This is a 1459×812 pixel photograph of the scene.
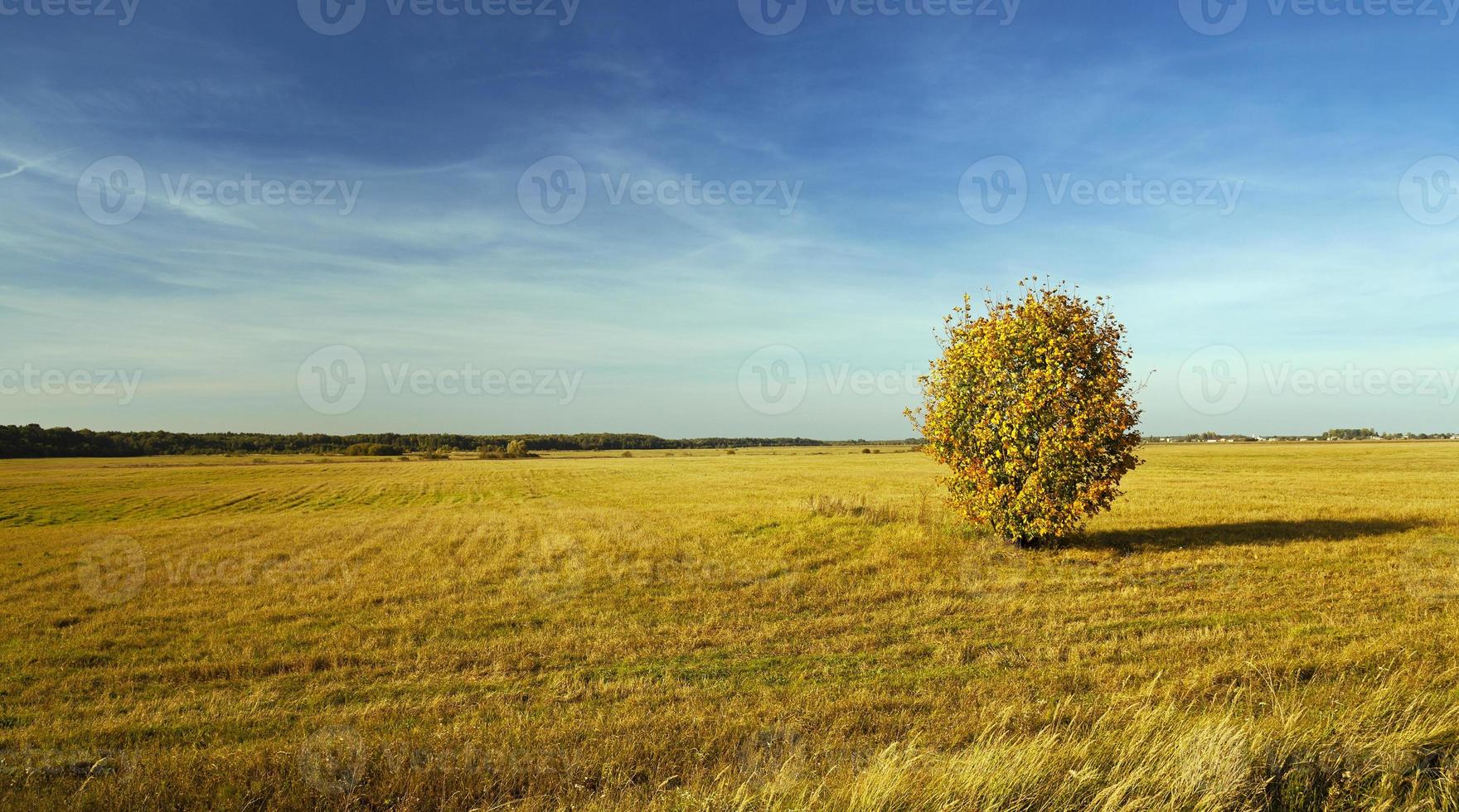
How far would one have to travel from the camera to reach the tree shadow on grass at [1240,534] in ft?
60.3

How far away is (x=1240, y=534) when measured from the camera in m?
19.8

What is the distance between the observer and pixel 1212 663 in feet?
28.1

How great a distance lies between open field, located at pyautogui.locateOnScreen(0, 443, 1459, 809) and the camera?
504 cm
